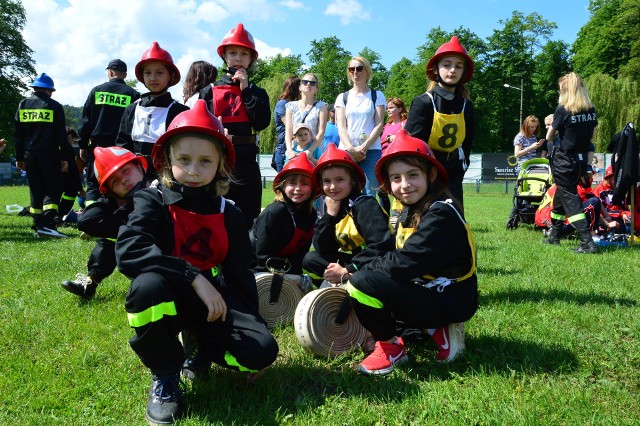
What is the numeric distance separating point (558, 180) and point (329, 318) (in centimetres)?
551

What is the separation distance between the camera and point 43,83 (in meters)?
8.98

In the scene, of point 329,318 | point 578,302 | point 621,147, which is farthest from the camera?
point 621,147

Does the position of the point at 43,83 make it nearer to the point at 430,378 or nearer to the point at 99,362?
the point at 99,362

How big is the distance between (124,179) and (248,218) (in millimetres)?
1651

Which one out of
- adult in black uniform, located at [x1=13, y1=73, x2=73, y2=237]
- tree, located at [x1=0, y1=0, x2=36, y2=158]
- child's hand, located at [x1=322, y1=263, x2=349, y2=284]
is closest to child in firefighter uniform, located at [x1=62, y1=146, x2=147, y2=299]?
child's hand, located at [x1=322, y1=263, x2=349, y2=284]

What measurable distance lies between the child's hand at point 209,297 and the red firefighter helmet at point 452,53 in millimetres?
2821

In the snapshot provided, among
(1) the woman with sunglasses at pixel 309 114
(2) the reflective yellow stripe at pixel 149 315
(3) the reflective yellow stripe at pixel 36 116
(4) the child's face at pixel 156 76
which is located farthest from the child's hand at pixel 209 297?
(3) the reflective yellow stripe at pixel 36 116

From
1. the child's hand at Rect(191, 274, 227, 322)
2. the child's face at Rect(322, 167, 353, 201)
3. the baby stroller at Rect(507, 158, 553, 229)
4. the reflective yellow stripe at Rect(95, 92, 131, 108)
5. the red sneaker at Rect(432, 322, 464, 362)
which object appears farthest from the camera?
the baby stroller at Rect(507, 158, 553, 229)

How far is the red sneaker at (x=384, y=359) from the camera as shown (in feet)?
10.1

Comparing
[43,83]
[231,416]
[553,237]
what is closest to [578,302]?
[231,416]

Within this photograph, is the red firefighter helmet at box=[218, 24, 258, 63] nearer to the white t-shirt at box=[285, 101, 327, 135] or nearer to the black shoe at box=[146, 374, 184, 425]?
the white t-shirt at box=[285, 101, 327, 135]

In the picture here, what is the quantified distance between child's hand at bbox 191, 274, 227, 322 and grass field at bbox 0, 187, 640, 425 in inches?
17.5

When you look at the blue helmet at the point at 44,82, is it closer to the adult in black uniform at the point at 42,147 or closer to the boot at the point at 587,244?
the adult in black uniform at the point at 42,147

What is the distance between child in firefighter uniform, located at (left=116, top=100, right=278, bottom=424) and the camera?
102 inches
